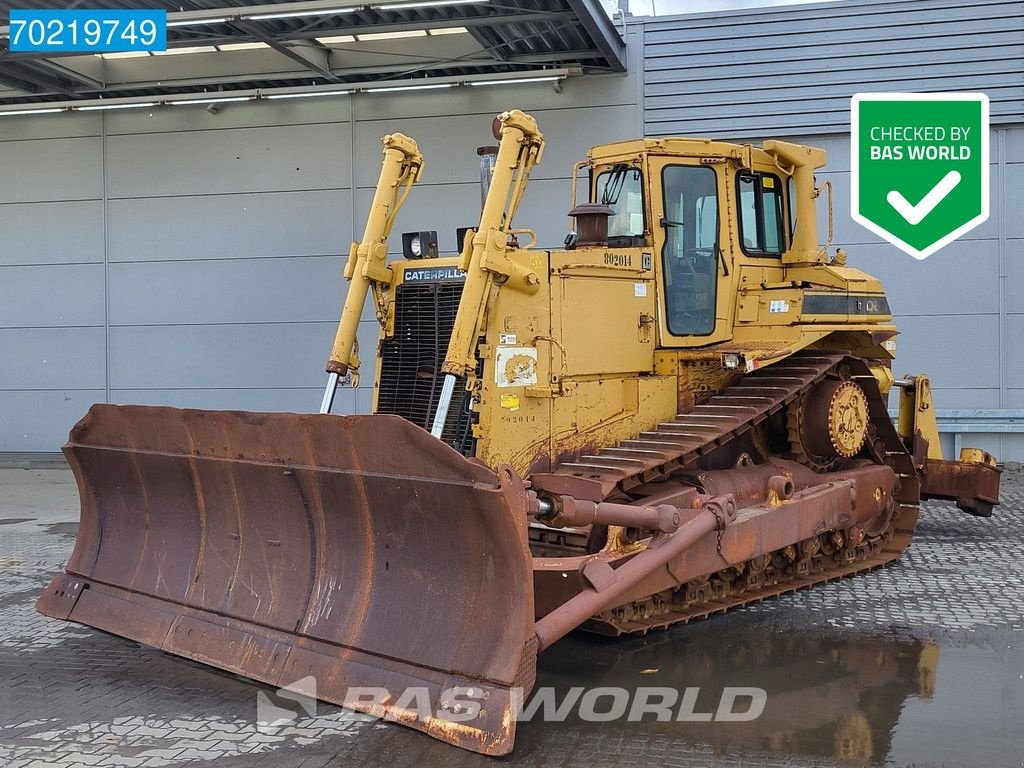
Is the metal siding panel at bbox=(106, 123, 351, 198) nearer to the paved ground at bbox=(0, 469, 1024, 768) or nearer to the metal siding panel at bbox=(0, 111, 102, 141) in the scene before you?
A: the metal siding panel at bbox=(0, 111, 102, 141)

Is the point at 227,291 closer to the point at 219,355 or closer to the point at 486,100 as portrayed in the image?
the point at 219,355

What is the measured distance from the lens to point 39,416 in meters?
16.8

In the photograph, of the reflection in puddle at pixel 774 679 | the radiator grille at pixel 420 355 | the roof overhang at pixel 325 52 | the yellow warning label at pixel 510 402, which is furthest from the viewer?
the roof overhang at pixel 325 52

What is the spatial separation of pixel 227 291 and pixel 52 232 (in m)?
3.15

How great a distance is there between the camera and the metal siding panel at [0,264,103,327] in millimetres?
16484

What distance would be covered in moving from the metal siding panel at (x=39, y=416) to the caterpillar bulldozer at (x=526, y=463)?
997cm

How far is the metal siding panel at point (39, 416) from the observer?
1661cm

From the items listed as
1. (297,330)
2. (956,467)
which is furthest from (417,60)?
(956,467)

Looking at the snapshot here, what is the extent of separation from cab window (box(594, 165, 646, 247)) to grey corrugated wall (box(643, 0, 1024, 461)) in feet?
22.8

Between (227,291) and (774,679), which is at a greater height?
(227,291)

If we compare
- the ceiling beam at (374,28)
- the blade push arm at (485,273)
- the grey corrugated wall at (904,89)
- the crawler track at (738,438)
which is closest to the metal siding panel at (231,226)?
the ceiling beam at (374,28)

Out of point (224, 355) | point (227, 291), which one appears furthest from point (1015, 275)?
point (224, 355)

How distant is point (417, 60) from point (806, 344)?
8.65m

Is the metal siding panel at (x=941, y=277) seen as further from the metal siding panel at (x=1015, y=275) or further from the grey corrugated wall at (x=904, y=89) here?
the metal siding panel at (x=1015, y=275)
